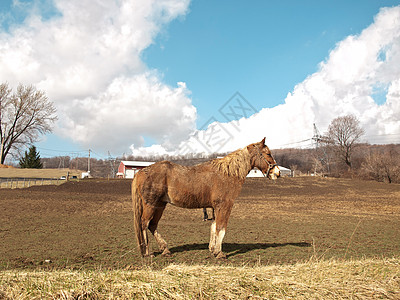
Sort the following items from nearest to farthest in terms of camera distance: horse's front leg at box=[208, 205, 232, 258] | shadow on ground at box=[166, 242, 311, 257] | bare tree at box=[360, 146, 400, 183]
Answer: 1. horse's front leg at box=[208, 205, 232, 258]
2. shadow on ground at box=[166, 242, 311, 257]
3. bare tree at box=[360, 146, 400, 183]

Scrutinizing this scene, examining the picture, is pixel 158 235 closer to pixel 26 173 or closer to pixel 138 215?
pixel 138 215

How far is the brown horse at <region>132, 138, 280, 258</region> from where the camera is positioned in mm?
5695

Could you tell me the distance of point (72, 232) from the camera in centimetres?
927

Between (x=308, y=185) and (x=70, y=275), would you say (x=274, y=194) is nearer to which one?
(x=308, y=185)

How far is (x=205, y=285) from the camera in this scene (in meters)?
2.07

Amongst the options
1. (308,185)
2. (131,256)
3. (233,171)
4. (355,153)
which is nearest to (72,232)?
(131,256)

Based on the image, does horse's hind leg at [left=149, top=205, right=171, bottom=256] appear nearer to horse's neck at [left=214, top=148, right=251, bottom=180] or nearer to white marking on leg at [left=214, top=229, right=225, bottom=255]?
white marking on leg at [left=214, top=229, right=225, bottom=255]

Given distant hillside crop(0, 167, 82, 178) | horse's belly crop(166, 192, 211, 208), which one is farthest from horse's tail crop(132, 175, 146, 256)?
distant hillside crop(0, 167, 82, 178)

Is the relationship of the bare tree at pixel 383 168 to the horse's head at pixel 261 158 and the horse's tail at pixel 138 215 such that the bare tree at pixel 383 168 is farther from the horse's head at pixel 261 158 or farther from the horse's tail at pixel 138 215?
the horse's tail at pixel 138 215

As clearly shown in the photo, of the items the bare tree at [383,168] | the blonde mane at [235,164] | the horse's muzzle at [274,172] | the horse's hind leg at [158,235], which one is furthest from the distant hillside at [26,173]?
the bare tree at [383,168]

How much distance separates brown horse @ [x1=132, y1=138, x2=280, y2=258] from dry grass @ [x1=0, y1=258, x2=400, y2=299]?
10.8ft

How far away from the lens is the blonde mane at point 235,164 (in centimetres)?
614

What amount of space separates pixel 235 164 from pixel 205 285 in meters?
4.32

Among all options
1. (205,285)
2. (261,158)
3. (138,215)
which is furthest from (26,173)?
(205,285)
